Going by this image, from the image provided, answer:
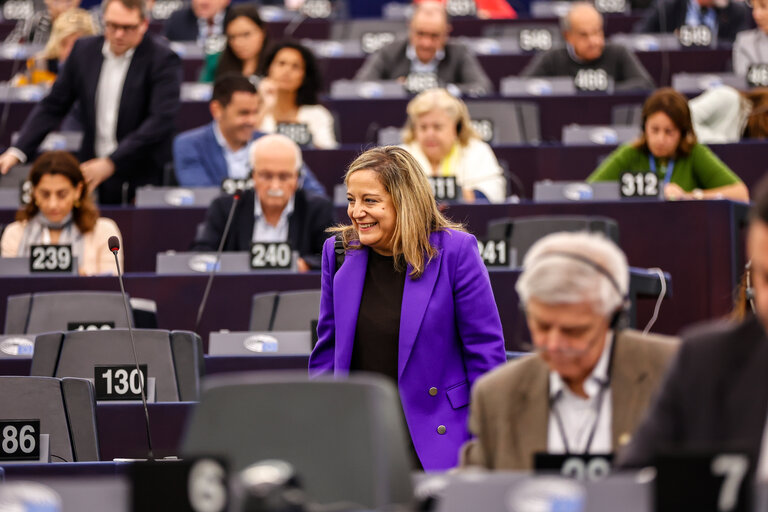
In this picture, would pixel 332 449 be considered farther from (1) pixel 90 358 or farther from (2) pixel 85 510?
(1) pixel 90 358

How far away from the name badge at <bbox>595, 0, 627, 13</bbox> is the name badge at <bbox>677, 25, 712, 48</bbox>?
1756mm

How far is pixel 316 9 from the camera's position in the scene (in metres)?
11.0

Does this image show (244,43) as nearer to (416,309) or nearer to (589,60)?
(589,60)

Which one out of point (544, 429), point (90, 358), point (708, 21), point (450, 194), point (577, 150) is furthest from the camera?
point (708, 21)

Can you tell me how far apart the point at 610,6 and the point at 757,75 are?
128 inches

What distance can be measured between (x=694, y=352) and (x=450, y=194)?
4.08 metres

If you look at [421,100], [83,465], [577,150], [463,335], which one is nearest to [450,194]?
[421,100]

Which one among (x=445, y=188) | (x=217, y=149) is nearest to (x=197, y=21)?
(x=217, y=149)

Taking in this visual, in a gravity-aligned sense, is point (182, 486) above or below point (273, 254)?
below

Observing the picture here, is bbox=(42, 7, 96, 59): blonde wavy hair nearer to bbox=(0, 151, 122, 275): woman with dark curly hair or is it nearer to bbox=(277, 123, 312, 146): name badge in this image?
bbox=(277, 123, 312, 146): name badge

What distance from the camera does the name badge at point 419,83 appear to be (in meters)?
8.24

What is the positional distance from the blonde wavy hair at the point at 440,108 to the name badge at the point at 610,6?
4607mm

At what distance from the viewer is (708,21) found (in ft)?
32.5

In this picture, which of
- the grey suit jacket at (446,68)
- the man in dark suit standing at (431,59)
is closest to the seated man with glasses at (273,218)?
the man in dark suit standing at (431,59)
